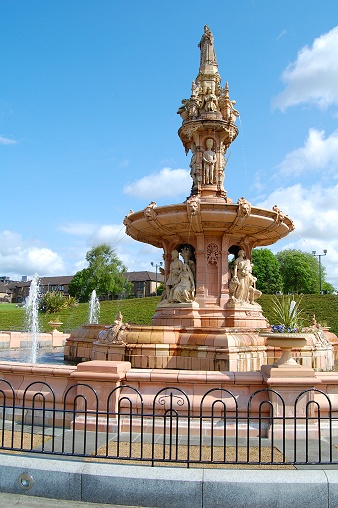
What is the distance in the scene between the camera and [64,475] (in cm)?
558

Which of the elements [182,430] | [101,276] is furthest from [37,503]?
[101,276]

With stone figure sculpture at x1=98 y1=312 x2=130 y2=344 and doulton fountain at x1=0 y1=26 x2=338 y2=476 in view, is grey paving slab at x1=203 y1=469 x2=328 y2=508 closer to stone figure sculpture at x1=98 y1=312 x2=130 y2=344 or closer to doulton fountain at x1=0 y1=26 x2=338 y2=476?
doulton fountain at x1=0 y1=26 x2=338 y2=476

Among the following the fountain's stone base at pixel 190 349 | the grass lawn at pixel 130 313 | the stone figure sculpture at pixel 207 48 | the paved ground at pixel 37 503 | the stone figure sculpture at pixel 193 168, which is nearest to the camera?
the paved ground at pixel 37 503

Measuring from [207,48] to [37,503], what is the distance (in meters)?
17.5

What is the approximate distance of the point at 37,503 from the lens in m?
5.48

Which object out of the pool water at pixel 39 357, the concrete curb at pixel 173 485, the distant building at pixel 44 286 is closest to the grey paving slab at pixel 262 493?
the concrete curb at pixel 173 485

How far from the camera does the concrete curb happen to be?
5.30m

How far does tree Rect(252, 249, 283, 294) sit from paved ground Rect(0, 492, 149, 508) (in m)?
78.2

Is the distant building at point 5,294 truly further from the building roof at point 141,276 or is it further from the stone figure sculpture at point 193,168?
the stone figure sculpture at point 193,168

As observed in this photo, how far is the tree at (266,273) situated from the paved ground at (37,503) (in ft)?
257

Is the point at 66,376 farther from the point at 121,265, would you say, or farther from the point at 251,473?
the point at 121,265

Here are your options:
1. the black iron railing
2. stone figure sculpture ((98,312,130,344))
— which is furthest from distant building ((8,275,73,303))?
the black iron railing

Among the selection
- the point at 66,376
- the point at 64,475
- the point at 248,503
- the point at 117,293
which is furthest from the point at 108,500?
the point at 117,293

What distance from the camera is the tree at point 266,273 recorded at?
272 ft
